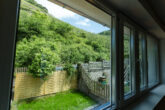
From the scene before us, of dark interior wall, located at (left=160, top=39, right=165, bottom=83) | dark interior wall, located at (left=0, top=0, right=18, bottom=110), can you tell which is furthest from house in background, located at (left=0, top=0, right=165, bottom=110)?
dark interior wall, located at (left=160, top=39, right=165, bottom=83)

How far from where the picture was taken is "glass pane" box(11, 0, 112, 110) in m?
0.58

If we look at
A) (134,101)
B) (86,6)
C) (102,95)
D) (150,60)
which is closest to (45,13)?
(86,6)

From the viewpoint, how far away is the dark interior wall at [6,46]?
0.45 metres

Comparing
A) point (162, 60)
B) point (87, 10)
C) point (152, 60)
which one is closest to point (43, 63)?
point (87, 10)

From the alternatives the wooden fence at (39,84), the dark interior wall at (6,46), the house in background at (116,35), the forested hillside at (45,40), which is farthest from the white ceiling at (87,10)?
the wooden fence at (39,84)

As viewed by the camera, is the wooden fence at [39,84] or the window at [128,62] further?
the window at [128,62]

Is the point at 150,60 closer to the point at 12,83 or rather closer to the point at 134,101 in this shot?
the point at 134,101

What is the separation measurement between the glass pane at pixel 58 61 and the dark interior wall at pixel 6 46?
0.20 ft

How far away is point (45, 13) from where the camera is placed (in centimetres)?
69

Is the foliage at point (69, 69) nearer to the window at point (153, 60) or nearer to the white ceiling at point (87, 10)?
the white ceiling at point (87, 10)

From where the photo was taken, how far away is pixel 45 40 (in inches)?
26.1

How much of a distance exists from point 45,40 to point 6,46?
24cm

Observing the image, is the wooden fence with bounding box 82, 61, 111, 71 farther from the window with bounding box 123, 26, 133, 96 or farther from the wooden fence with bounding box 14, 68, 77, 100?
the window with bounding box 123, 26, 133, 96

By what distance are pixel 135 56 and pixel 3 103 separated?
1.58m
